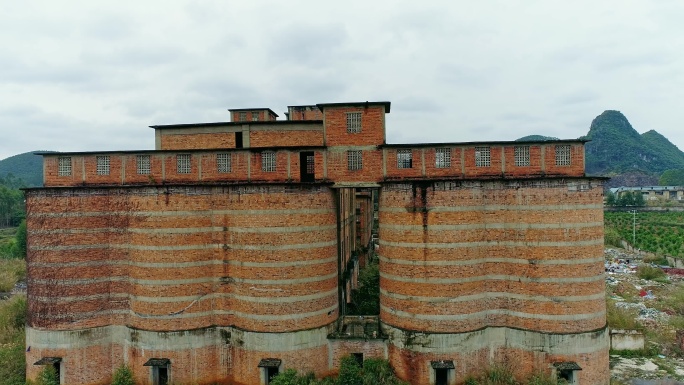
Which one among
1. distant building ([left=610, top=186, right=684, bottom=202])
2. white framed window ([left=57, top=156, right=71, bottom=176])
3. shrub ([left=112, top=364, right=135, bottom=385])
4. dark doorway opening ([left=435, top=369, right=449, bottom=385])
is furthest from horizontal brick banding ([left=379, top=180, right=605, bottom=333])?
distant building ([left=610, top=186, right=684, bottom=202])

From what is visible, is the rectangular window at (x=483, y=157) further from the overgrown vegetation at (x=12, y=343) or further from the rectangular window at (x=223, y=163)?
the overgrown vegetation at (x=12, y=343)

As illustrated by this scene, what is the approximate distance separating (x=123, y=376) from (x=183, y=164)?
1116cm

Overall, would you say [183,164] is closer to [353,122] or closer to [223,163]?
[223,163]

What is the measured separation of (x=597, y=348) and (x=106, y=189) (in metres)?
25.8

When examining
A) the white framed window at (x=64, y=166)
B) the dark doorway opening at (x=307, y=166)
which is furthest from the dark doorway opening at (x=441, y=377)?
the white framed window at (x=64, y=166)

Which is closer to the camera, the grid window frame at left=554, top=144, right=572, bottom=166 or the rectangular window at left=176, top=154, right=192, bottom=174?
the grid window frame at left=554, top=144, right=572, bottom=166

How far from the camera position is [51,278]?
19125 millimetres

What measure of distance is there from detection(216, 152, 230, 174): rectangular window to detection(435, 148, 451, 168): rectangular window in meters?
10.8

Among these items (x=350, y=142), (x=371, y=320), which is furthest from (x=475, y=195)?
(x=371, y=320)

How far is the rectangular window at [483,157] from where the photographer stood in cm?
1864

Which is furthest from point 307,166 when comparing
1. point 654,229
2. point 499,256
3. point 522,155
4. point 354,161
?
point 654,229

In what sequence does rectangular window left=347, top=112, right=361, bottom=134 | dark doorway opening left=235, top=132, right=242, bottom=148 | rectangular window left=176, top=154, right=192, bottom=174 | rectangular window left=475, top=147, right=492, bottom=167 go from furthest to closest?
dark doorway opening left=235, top=132, right=242, bottom=148 → rectangular window left=176, top=154, right=192, bottom=174 → rectangular window left=347, top=112, right=361, bottom=134 → rectangular window left=475, top=147, right=492, bottom=167

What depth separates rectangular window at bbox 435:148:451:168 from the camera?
18.8m

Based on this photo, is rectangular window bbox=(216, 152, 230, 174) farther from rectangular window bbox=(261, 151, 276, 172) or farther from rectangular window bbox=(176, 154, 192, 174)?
rectangular window bbox=(261, 151, 276, 172)
